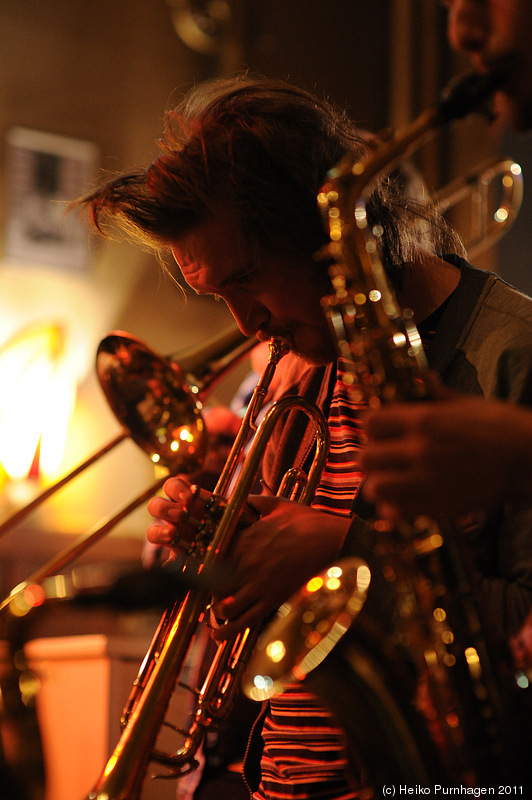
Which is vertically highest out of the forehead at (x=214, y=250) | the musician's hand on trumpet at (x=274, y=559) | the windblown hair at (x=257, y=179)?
the windblown hair at (x=257, y=179)

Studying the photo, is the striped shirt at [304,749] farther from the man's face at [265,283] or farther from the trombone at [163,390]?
the trombone at [163,390]

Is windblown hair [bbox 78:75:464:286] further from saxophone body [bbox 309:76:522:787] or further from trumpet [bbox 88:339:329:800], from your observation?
saxophone body [bbox 309:76:522:787]

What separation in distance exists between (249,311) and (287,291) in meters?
0.09

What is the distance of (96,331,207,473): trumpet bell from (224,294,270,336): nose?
43cm

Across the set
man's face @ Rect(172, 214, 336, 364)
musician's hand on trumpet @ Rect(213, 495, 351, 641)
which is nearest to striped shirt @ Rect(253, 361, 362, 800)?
musician's hand on trumpet @ Rect(213, 495, 351, 641)

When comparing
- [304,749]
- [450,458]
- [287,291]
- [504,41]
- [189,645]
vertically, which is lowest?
[304,749]

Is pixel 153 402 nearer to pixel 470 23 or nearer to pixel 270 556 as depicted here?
pixel 270 556

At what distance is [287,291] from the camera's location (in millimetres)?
1593

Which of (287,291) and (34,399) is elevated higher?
(287,291)

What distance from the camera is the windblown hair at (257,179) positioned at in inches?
61.6

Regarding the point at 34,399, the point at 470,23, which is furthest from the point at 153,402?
the point at 34,399

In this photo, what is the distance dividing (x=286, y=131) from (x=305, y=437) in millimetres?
588

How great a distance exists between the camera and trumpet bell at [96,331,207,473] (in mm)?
1999

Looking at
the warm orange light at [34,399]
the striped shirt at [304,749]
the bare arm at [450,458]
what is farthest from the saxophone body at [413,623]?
the warm orange light at [34,399]
